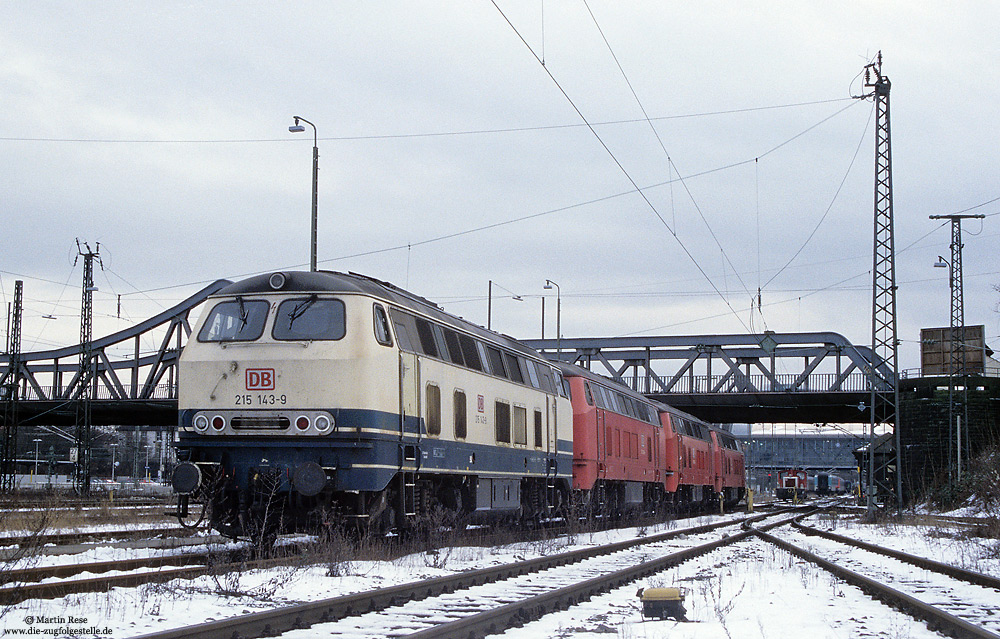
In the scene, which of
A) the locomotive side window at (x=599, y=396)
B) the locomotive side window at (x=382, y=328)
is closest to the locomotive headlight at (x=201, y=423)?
the locomotive side window at (x=382, y=328)

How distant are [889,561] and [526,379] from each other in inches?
291

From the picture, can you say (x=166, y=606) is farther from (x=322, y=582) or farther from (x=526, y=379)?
(x=526, y=379)

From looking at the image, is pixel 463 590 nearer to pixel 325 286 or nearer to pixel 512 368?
pixel 325 286

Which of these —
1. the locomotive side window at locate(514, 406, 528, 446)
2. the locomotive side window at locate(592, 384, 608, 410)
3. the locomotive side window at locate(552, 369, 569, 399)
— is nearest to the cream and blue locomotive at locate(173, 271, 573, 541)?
the locomotive side window at locate(514, 406, 528, 446)

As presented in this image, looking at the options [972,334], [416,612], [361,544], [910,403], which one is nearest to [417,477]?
[361,544]

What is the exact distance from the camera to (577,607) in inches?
421

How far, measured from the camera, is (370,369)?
43.9ft

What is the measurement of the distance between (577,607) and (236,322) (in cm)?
628

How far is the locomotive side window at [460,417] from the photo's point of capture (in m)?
16.5

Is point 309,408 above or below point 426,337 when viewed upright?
below

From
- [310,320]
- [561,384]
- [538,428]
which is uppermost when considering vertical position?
[310,320]

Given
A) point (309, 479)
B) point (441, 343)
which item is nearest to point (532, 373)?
point (441, 343)

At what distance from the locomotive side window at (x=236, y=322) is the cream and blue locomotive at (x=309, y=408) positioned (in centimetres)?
2

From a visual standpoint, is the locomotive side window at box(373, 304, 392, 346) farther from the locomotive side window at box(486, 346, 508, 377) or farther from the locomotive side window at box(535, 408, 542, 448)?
the locomotive side window at box(535, 408, 542, 448)
